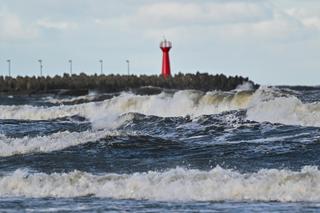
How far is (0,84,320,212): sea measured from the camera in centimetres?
1465

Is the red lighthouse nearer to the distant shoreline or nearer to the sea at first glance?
the distant shoreline

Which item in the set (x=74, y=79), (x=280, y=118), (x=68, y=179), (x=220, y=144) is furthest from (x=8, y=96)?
(x=68, y=179)

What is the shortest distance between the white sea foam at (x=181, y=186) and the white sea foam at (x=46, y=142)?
20.1ft

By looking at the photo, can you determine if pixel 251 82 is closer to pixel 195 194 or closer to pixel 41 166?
pixel 41 166

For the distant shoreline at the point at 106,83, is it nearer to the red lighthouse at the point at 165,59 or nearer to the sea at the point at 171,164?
the red lighthouse at the point at 165,59

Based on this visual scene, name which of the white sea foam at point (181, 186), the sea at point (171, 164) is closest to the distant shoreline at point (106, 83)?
the sea at point (171, 164)

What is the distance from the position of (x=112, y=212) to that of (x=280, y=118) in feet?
55.3

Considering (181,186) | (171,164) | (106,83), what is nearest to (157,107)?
(171,164)

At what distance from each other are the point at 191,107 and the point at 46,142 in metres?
18.4

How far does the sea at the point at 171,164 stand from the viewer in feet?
48.1

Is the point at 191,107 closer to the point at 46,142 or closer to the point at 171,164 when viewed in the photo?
the point at 46,142

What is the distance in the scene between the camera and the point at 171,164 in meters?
20.1

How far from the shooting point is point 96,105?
4528cm

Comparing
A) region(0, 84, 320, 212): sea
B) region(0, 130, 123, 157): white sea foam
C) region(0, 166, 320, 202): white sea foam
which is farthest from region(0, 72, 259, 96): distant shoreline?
region(0, 166, 320, 202): white sea foam
